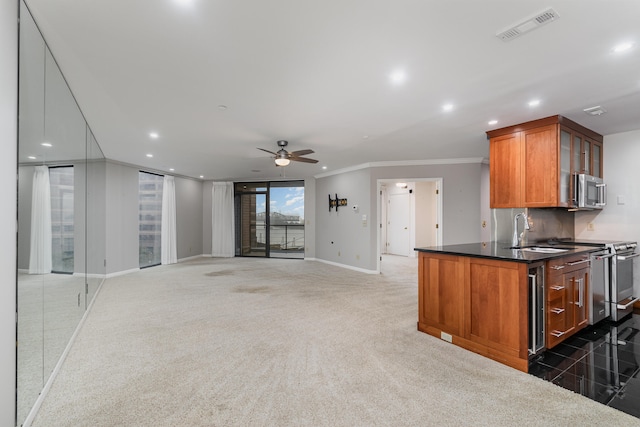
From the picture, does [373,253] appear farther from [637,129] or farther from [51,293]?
[51,293]

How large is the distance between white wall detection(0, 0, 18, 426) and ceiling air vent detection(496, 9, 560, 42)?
2.88 metres

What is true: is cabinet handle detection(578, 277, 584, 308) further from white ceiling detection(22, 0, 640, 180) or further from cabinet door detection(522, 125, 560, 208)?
white ceiling detection(22, 0, 640, 180)

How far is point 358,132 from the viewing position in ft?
14.3

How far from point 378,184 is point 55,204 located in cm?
546

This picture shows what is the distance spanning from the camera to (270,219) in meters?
9.12

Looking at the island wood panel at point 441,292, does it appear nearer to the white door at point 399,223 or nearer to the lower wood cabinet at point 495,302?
the lower wood cabinet at point 495,302

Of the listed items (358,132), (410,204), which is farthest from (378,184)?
(410,204)

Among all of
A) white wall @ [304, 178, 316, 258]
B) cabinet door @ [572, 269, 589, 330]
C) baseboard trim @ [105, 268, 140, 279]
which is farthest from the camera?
white wall @ [304, 178, 316, 258]

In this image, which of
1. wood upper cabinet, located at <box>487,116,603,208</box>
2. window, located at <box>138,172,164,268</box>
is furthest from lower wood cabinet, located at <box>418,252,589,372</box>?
window, located at <box>138,172,164,268</box>

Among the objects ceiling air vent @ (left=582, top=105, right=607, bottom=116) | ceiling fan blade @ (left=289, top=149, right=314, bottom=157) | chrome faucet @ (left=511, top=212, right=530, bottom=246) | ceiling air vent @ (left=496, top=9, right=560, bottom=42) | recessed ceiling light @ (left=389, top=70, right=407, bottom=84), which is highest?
ceiling air vent @ (left=496, top=9, right=560, bottom=42)

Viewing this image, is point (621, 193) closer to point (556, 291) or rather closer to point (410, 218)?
point (556, 291)

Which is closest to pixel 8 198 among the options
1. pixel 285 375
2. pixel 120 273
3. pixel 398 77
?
pixel 285 375

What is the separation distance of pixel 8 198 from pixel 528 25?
3191 mm

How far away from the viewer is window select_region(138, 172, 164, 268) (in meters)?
7.33
